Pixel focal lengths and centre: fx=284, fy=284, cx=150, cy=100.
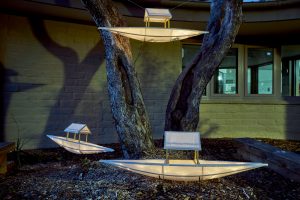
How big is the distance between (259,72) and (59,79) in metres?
4.74

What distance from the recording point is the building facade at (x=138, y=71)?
5.31 metres

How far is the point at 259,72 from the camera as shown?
23.1ft

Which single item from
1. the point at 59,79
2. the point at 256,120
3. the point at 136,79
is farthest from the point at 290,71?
the point at 59,79

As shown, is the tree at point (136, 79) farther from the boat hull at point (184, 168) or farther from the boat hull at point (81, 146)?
the boat hull at point (184, 168)

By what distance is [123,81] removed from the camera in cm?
347

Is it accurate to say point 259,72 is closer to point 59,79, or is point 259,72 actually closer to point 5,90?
point 59,79

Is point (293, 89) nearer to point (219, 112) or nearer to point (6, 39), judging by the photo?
point (219, 112)

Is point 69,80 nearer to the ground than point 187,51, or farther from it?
nearer to the ground

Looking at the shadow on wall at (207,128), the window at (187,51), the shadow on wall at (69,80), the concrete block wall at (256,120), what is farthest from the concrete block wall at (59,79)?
the concrete block wall at (256,120)

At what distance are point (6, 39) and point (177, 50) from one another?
3.56 meters

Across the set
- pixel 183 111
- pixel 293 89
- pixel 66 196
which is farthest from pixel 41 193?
pixel 293 89

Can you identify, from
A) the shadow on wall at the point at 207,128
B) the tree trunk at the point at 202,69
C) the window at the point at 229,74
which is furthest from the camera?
the window at the point at 229,74

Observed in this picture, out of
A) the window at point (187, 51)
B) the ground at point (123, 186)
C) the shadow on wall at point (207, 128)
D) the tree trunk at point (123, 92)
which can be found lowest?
the ground at point (123, 186)

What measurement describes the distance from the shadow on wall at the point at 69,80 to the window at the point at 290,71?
447cm
